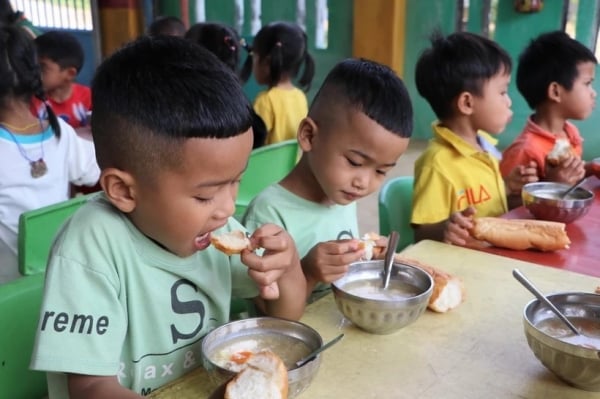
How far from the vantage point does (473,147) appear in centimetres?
209

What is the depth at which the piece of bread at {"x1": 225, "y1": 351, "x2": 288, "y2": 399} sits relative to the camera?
0.72 meters

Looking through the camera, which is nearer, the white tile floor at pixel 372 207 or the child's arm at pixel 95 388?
the child's arm at pixel 95 388

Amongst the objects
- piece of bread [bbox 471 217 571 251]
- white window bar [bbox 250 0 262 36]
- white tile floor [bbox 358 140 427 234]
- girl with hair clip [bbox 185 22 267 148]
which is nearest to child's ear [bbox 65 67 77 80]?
girl with hair clip [bbox 185 22 267 148]

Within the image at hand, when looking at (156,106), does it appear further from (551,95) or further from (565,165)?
(551,95)

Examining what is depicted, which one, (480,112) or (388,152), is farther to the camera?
(480,112)

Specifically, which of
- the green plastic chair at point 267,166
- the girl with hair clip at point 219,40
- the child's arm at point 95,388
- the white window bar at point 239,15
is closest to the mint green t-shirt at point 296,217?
the child's arm at point 95,388

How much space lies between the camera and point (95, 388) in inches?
34.3

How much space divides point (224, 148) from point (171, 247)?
0.69ft

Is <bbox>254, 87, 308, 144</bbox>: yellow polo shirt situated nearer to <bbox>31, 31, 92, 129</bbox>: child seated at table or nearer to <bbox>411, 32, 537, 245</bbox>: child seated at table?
<bbox>31, 31, 92, 129</bbox>: child seated at table

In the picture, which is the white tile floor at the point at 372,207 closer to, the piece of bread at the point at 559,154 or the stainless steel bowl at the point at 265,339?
the piece of bread at the point at 559,154

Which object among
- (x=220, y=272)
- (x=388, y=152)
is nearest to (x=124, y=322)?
(x=220, y=272)

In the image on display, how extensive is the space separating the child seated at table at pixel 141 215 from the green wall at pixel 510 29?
15.6ft

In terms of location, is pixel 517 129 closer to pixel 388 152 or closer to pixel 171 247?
pixel 388 152

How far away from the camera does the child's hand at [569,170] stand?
6.94 ft
